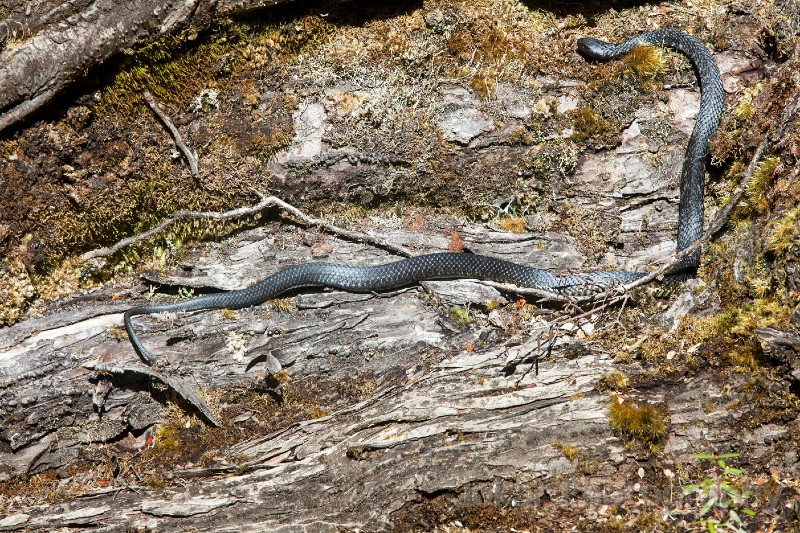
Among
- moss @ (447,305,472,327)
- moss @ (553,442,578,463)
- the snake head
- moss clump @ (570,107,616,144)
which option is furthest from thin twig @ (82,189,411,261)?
the snake head

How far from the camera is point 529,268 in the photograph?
543cm

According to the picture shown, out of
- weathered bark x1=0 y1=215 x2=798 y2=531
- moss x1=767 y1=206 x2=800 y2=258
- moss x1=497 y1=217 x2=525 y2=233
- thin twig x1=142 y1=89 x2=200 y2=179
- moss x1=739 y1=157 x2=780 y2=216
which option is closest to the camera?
weathered bark x1=0 y1=215 x2=798 y2=531

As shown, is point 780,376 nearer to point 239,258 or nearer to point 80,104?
point 239,258

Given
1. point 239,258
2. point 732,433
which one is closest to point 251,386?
point 239,258

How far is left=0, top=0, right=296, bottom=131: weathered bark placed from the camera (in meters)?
4.55

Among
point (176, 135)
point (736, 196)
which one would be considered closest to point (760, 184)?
point (736, 196)

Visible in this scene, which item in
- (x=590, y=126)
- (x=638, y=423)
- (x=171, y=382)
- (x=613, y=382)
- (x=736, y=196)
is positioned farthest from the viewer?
A: (x=590, y=126)

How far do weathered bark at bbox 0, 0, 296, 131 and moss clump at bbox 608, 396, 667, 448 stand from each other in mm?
4646

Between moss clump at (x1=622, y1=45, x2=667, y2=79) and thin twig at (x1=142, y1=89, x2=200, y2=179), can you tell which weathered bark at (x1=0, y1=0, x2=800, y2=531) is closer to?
thin twig at (x1=142, y1=89, x2=200, y2=179)

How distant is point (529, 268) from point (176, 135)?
3.50 m

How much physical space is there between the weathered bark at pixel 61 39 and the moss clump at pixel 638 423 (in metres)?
4.65

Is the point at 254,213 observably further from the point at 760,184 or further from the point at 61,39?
the point at 760,184

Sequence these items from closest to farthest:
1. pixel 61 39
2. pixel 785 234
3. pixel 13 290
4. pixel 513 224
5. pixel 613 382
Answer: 1. pixel 613 382
2. pixel 785 234
3. pixel 61 39
4. pixel 13 290
5. pixel 513 224

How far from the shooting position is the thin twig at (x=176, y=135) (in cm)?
502
